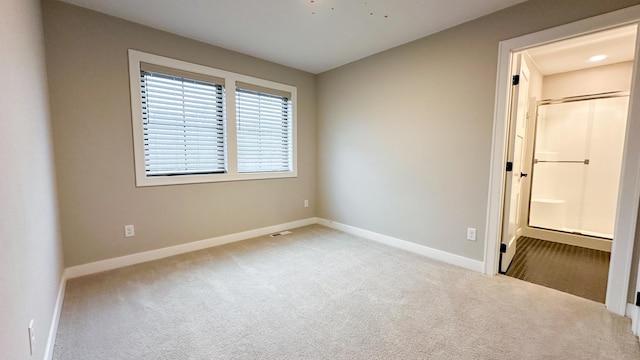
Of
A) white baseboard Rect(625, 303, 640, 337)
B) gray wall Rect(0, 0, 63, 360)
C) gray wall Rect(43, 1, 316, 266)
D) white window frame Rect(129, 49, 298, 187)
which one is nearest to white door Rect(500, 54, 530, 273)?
white baseboard Rect(625, 303, 640, 337)

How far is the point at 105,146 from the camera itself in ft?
8.44

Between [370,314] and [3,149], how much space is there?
214 centimetres

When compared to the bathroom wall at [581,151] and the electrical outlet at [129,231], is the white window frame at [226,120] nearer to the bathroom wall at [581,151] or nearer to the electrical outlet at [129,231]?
the electrical outlet at [129,231]

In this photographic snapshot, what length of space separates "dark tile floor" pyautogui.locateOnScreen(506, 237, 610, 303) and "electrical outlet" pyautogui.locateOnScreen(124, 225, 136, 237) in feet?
12.6

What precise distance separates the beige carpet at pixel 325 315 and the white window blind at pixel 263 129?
4.91 ft

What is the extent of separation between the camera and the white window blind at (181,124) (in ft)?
9.28

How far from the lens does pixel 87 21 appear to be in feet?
7.92

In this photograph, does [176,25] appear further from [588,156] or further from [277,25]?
[588,156]

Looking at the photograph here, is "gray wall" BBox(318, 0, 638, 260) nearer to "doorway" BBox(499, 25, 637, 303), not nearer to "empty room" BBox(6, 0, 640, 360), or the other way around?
"empty room" BBox(6, 0, 640, 360)

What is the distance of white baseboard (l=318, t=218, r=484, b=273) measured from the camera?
273 cm

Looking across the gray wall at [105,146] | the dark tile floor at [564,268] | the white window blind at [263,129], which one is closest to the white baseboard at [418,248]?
the dark tile floor at [564,268]

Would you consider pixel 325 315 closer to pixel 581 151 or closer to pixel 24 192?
pixel 24 192

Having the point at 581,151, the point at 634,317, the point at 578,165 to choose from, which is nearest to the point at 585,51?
the point at 581,151

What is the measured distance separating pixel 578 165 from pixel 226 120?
16.6ft
